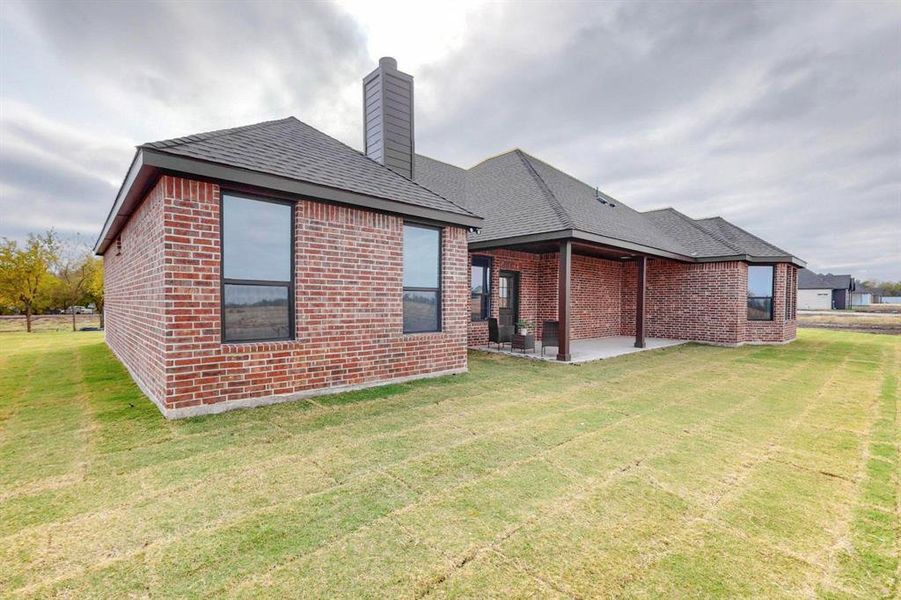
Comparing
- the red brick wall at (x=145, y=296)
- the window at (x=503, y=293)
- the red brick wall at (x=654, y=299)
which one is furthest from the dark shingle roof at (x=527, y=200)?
the red brick wall at (x=145, y=296)

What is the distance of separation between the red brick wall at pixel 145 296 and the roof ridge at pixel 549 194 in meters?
7.47

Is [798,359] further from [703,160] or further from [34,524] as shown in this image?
A: [703,160]

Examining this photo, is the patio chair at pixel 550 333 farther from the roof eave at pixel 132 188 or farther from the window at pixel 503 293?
the roof eave at pixel 132 188

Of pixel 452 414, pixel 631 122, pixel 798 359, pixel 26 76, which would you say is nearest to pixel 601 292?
pixel 798 359

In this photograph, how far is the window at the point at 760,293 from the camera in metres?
13.2

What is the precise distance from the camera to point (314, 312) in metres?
5.22

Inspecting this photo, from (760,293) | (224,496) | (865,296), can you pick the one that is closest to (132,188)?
(224,496)

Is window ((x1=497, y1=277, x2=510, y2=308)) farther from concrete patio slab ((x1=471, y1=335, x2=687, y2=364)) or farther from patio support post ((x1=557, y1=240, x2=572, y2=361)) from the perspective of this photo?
patio support post ((x1=557, y1=240, x2=572, y2=361))

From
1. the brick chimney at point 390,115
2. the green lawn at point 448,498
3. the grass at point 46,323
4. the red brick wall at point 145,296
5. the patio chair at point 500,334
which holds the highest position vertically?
the brick chimney at point 390,115

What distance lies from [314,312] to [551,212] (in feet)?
22.1

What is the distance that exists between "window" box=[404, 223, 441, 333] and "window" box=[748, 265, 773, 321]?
12.8 meters

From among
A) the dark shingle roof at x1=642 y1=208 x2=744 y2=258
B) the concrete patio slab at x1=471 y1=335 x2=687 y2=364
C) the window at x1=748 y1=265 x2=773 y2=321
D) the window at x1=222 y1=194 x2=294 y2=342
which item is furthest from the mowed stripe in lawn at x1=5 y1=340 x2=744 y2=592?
the window at x1=748 y1=265 x2=773 y2=321

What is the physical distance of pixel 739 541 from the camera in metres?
2.25

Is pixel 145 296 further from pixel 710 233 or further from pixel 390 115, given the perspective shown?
pixel 710 233
